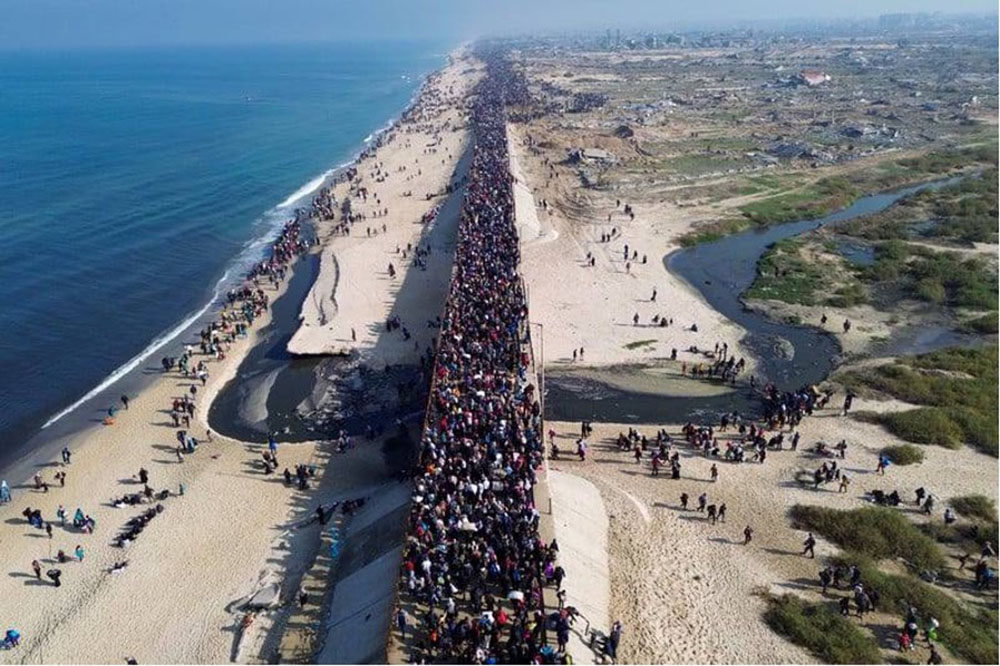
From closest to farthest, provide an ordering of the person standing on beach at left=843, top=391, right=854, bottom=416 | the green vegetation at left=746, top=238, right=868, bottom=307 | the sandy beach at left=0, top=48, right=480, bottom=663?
the sandy beach at left=0, top=48, right=480, bottom=663, the person standing on beach at left=843, top=391, right=854, bottom=416, the green vegetation at left=746, top=238, right=868, bottom=307

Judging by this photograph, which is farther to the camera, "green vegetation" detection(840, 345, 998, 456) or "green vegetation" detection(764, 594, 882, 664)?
"green vegetation" detection(840, 345, 998, 456)

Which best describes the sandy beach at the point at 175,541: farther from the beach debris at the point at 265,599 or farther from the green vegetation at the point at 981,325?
the green vegetation at the point at 981,325

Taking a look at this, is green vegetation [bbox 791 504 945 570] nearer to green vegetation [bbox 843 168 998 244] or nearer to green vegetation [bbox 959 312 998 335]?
green vegetation [bbox 959 312 998 335]

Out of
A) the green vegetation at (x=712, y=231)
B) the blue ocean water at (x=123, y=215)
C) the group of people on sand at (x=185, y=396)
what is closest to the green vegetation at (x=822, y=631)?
the group of people on sand at (x=185, y=396)

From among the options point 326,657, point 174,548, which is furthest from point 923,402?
point 174,548

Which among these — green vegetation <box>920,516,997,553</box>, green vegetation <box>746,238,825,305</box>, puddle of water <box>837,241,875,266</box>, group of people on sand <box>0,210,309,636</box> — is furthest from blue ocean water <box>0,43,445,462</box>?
puddle of water <box>837,241,875,266</box>

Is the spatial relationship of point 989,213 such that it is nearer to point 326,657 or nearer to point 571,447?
point 571,447

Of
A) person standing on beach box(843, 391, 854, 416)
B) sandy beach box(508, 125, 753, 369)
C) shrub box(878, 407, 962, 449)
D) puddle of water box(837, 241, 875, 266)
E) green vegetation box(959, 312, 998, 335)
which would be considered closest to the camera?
shrub box(878, 407, 962, 449)
